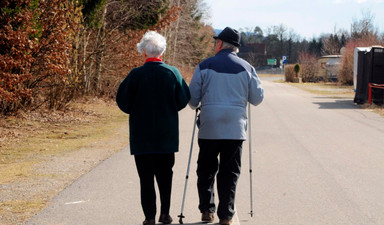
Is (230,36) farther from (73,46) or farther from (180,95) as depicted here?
(73,46)

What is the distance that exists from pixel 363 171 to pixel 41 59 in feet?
29.8

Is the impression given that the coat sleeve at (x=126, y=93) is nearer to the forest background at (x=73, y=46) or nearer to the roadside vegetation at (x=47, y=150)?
the roadside vegetation at (x=47, y=150)

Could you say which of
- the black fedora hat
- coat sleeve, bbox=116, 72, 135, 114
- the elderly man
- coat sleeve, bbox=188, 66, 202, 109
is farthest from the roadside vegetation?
the black fedora hat

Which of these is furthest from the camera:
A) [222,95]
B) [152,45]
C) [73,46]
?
[73,46]

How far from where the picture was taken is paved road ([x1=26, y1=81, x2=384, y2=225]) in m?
6.32

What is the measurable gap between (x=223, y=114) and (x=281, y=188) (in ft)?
7.87

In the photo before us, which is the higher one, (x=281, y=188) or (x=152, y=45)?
(x=152, y=45)

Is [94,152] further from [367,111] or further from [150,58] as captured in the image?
[367,111]

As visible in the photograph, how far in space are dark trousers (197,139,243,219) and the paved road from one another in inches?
12.4

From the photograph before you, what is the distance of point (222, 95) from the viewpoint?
5918mm

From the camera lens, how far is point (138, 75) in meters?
5.76

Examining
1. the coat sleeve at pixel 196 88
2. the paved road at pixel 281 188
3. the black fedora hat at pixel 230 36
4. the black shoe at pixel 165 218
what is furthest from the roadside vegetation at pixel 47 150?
the black fedora hat at pixel 230 36

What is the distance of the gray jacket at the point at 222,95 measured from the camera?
591 centimetres

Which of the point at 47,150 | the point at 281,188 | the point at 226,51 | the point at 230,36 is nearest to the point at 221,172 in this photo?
the point at 226,51
